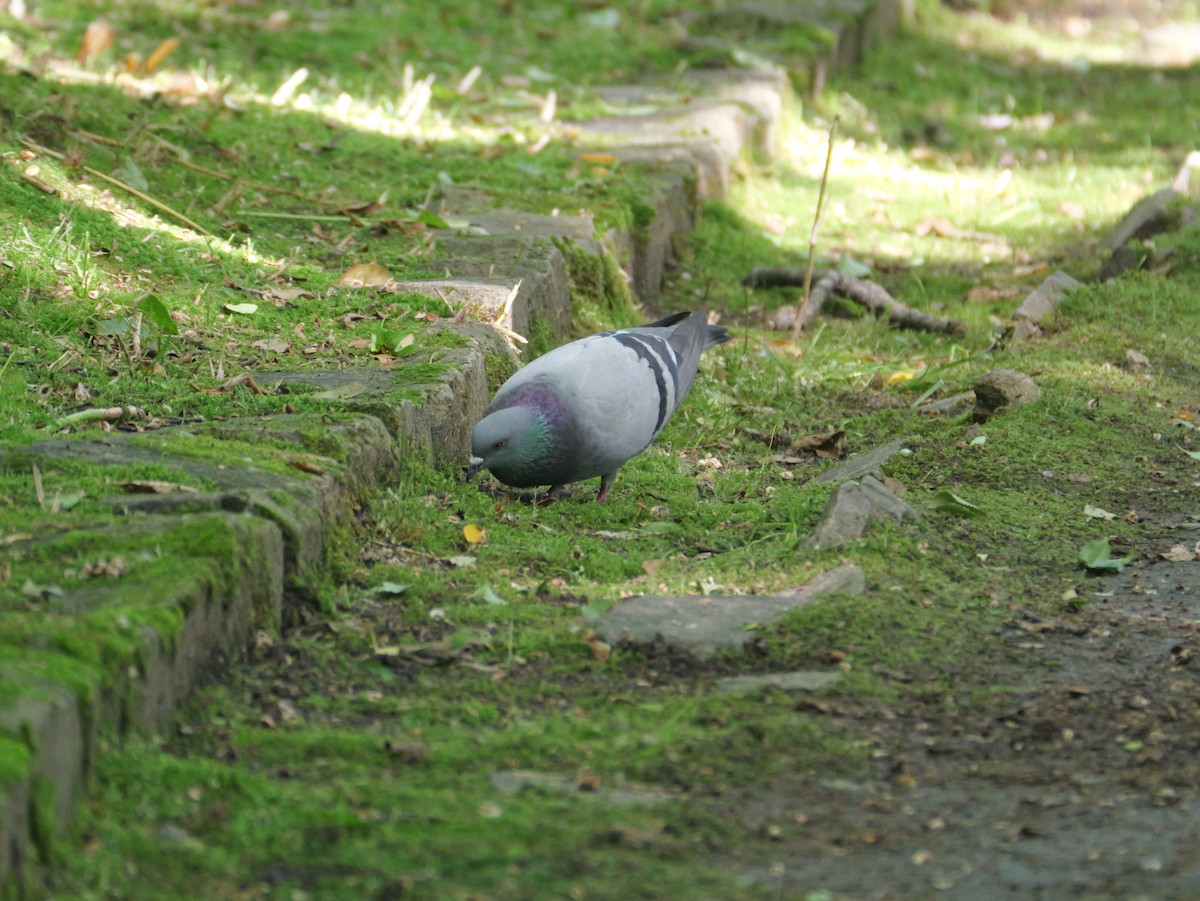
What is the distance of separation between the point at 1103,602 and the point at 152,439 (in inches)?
79.6

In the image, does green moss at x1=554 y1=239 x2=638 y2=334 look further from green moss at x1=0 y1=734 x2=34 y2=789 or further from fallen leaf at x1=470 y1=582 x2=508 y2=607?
green moss at x1=0 y1=734 x2=34 y2=789

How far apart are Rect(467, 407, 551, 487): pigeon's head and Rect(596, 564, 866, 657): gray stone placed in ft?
2.02

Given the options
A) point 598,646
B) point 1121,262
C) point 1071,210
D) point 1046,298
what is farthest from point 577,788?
point 1071,210

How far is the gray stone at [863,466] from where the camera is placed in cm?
343

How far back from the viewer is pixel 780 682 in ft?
7.82

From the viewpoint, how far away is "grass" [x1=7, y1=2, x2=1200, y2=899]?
1823 mm

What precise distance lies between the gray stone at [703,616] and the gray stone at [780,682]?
10cm

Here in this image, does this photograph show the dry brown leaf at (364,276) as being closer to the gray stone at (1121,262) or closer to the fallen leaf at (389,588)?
the fallen leaf at (389,588)

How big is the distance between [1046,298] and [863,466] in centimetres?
192

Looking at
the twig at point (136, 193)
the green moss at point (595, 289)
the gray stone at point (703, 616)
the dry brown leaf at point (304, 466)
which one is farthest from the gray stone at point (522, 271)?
the gray stone at point (703, 616)


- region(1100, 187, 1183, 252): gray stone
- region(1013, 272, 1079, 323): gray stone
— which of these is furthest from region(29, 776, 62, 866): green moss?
region(1100, 187, 1183, 252): gray stone

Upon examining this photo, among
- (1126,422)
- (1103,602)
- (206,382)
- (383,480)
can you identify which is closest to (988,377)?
(1126,422)

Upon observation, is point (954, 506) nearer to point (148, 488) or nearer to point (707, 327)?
point (707, 327)

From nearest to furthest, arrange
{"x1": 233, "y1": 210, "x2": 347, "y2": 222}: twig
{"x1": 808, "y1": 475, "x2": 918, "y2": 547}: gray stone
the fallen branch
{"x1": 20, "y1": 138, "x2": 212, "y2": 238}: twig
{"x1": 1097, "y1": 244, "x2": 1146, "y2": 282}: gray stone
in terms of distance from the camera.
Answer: {"x1": 808, "y1": 475, "x2": 918, "y2": 547}: gray stone → {"x1": 20, "y1": 138, "x2": 212, "y2": 238}: twig → {"x1": 233, "y1": 210, "x2": 347, "y2": 222}: twig → the fallen branch → {"x1": 1097, "y1": 244, "x2": 1146, "y2": 282}: gray stone
